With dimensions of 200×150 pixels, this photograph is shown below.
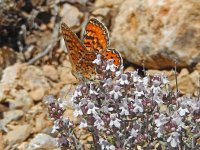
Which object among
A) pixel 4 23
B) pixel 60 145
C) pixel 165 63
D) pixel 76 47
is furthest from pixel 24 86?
pixel 60 145

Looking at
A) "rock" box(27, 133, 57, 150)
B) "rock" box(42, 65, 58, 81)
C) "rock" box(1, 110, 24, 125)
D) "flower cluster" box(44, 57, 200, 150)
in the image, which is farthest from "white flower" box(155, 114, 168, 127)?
"rock" box(42, 65, 58, 81)

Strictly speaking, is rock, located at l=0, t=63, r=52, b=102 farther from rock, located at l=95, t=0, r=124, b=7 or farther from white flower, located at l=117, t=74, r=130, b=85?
white flower, located at l=117, t=74, r=130, b=85

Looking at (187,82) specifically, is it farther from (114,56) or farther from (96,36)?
(114,56)

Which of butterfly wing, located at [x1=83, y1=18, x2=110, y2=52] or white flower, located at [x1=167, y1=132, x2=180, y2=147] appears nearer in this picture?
white flower, located at [x1=167, y1=132, x2=180, y2=147]

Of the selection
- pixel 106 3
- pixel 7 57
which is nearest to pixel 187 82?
pixel 106 3

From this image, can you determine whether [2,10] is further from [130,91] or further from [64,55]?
[130,91]
